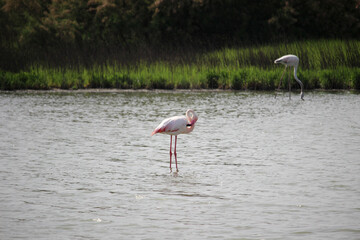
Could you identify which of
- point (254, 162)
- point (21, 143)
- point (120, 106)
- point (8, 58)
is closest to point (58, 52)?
point (8, 58)

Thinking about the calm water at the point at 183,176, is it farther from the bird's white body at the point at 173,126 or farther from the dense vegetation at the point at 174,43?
the dense vegetation at the point at 174,43

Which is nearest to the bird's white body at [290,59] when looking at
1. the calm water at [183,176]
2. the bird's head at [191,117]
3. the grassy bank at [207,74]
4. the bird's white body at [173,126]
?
the grassy bank at [207,74]

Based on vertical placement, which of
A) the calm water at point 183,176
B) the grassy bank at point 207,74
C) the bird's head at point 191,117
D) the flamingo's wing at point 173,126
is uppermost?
the grassy bank at point 207,74

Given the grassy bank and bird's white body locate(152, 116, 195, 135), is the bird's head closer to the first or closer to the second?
bird's white body locate(152, 116, 195, 135)

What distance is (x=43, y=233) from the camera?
18.4ft

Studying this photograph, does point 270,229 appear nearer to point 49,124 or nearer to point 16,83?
point 49,124

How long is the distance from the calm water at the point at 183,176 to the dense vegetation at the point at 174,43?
657 centimetres

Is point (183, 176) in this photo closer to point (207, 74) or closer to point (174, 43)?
point (207, 74)

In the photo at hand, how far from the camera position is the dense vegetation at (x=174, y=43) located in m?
21.9

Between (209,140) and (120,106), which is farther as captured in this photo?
(120,106)

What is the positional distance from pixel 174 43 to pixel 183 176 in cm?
2391

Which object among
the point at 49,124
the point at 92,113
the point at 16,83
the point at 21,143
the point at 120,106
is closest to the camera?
the point at 21,143

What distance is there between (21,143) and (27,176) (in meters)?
2.75

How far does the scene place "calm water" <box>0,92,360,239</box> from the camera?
230 inches
